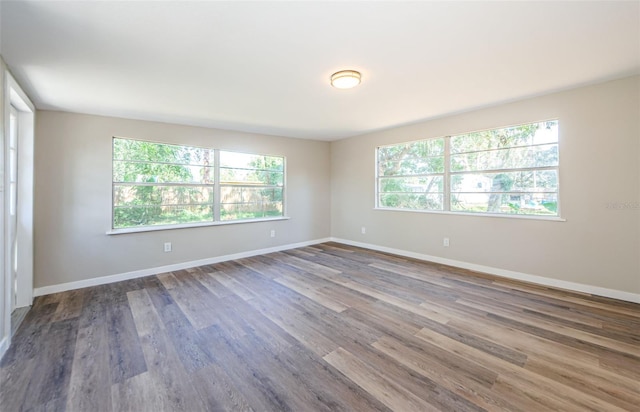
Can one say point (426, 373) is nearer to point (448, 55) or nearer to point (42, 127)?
point (448, 55)

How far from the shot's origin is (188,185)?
445 cm

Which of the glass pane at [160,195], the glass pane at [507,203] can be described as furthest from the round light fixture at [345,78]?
the glass pane at [160,195]

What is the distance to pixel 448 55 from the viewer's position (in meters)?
2.28

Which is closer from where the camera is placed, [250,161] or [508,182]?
[508,182]

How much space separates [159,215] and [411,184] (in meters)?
4.42

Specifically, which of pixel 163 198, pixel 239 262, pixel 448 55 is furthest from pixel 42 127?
pixel 448 55

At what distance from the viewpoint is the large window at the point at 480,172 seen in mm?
3479

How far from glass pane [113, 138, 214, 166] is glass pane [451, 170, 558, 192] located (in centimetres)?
432

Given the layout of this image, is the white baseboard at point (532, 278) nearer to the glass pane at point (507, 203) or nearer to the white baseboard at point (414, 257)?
the white baseboard at point (414, 257)

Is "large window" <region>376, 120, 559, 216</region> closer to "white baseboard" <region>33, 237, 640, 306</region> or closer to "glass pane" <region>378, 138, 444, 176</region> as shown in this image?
"glass pane" <region>378, 138, 444, 176</region>

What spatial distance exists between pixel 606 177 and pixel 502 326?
88.2 inches

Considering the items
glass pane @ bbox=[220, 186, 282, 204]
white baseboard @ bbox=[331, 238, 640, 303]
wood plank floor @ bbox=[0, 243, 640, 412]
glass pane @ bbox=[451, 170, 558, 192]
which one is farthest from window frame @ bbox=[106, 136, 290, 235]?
glass pane @ bbox=[451, 170, 558, 192]

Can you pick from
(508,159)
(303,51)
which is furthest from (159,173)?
(508,159)

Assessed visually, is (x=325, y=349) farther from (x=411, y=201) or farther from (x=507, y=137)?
(x=507, y=137)
